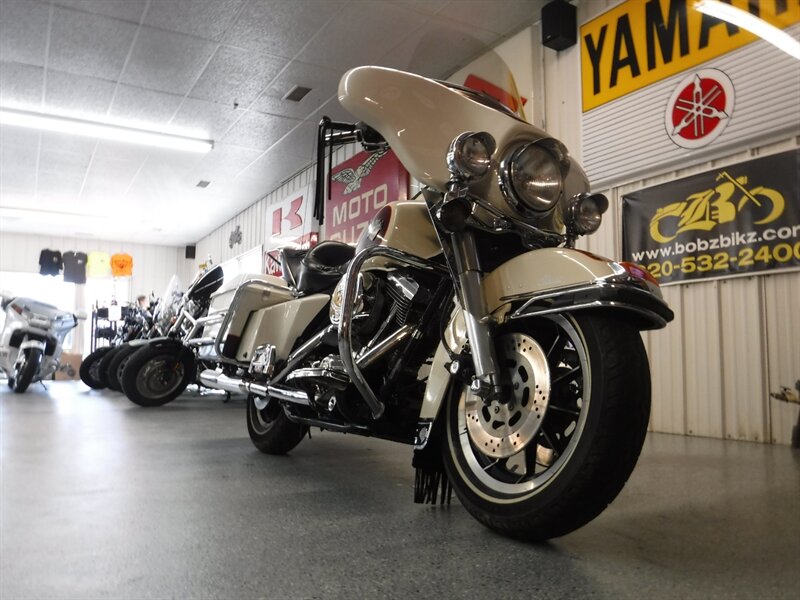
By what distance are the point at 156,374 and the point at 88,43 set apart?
10.1 feet

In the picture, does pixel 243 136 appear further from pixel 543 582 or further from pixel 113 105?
pixel 543 582

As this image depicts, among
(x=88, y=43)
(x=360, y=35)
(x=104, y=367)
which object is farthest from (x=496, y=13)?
(x=104, y=367)

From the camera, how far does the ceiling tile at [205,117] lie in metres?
6.62

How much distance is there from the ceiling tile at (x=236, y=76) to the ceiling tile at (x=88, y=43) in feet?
2.52

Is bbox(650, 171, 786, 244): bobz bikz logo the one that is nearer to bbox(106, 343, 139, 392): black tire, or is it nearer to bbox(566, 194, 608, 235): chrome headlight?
bbox(566, 194, 608, 235): chrome headlight

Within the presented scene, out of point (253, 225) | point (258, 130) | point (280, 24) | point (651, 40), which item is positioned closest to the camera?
point (651, 40)

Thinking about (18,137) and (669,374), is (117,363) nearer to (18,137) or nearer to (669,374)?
(18,137)

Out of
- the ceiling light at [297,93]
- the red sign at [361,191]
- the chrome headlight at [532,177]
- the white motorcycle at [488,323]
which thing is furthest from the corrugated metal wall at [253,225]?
the chrome headlight at [532,177]

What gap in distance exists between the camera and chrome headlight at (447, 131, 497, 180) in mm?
1496

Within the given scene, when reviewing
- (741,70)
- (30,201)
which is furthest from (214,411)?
(30,201)

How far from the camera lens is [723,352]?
3.46m

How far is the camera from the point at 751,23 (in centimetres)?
333

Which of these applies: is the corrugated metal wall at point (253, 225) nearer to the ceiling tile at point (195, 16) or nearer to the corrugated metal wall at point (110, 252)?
the corrugated metal wall at point (110, 252)

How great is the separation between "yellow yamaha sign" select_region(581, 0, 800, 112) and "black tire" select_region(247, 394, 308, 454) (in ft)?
10.4
